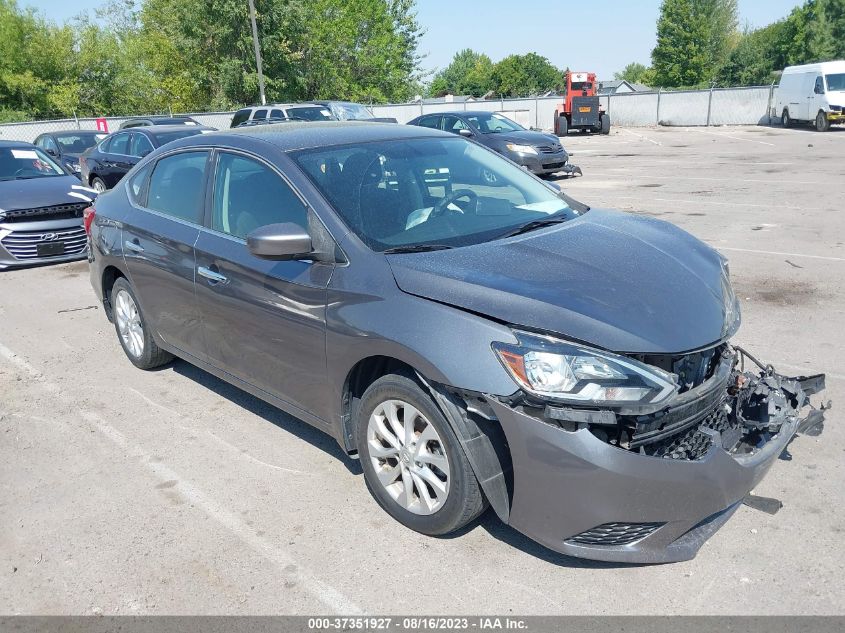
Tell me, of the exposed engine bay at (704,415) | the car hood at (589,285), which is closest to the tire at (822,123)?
the car hood at (589,285)

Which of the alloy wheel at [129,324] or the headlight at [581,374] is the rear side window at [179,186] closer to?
the alloy wheel at [129,324]

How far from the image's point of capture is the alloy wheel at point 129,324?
544 cm

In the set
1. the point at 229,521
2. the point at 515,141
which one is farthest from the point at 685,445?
the point at 515,141

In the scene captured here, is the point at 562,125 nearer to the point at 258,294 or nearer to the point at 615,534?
the point at 258,294

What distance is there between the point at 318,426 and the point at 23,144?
9.52 metres

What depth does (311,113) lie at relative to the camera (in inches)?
826

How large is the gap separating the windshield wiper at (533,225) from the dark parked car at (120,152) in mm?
10774

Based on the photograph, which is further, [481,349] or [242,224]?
[242,224]

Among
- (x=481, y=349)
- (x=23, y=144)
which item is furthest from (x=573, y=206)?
(x=23, y=144)

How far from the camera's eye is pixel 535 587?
2963 millimetres

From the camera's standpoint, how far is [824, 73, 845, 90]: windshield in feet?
89.6

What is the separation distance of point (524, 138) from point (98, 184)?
29.8 ft

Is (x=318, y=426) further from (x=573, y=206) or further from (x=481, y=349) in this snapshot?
(x=573, y=206)

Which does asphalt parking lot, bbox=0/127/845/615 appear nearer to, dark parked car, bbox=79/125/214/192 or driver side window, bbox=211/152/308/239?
driver side window, bbox=211/152/308/239
